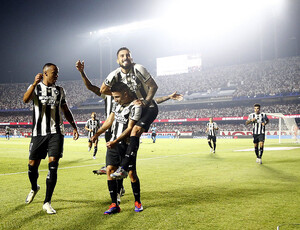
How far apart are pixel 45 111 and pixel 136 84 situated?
5.42 feet

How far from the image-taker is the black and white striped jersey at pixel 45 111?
5.06m

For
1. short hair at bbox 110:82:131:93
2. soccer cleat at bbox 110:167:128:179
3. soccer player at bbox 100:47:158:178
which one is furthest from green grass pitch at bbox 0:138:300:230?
short hair at bbox 110:82:131:93

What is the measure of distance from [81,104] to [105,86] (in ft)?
227

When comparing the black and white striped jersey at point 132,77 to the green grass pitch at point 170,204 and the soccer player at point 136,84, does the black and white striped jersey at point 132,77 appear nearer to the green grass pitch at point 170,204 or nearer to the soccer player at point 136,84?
the soccer player at point 136,84

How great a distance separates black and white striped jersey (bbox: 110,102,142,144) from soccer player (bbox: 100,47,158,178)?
0.14 m

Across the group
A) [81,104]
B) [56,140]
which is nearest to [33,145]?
[56,140]

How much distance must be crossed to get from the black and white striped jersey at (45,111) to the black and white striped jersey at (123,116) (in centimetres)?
99

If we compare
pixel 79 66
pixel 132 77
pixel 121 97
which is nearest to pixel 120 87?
pixel 121 97

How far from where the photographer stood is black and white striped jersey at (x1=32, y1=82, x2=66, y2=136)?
5.06 metres

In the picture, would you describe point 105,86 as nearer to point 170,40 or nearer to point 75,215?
point 75,215

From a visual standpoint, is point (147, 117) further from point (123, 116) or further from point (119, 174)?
point (119, 174)

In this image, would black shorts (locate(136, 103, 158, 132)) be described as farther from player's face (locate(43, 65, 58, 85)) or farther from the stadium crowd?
the stadium crowd

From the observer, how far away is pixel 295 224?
3916mm

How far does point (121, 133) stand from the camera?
4.92m
